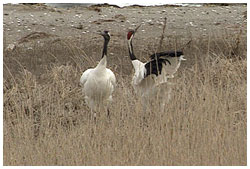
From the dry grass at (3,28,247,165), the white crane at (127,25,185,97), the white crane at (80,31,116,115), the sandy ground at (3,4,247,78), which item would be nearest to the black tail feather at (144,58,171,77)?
the white crane at (127,25,185,97)

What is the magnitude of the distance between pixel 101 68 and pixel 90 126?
166 cm

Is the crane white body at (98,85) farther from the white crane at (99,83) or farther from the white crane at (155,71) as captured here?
the white crane at (155,71)

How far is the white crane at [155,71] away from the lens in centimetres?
641

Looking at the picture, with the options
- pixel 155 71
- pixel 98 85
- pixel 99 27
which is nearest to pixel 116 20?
pixel 99 27

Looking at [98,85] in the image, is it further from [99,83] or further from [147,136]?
[147,136]

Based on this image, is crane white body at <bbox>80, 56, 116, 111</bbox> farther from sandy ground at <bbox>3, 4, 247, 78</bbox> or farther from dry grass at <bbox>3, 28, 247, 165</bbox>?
sandy ground at <bbox>3, 4, 247, 78</bbox>

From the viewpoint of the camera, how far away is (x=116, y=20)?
38.7ft

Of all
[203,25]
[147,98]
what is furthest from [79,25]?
[147,98]

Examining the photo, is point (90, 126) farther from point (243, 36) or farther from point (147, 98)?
point (243, 36)

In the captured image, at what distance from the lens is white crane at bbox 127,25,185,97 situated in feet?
21.0

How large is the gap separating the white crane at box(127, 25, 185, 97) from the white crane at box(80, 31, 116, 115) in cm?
34

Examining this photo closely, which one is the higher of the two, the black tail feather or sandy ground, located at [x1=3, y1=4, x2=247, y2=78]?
the black tail feather

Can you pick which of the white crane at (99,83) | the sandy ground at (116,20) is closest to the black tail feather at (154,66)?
the white crane at (99,83)


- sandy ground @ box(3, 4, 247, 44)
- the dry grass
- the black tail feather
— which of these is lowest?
the dry grass
